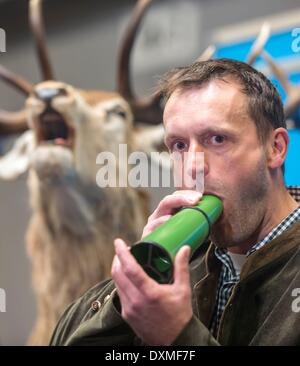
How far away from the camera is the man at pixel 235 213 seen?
0.70 metres

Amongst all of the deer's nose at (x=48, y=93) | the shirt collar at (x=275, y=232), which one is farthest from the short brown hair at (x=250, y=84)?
the deer's nose at (x=48, y=93)

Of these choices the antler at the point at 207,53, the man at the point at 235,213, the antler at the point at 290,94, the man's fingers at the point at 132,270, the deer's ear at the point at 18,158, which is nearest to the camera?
the man's fingers at the point at 132,270

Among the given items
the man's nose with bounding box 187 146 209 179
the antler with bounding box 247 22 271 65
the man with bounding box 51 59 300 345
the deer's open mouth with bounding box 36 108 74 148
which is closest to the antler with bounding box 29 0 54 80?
the deer's open mouth with bounding box 36 108 74 148

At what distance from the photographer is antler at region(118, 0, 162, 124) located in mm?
1354

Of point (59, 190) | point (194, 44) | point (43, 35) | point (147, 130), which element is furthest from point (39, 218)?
point (194, 44)

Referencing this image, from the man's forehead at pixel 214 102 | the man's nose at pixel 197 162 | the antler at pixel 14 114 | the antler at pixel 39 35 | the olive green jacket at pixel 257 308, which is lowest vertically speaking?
the olive green jacket at pixel 257 308

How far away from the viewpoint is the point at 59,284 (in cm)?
143

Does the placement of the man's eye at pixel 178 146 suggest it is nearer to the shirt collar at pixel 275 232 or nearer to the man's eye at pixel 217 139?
the man's eye at pixel 217 139

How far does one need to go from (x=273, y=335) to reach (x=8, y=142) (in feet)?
3.34

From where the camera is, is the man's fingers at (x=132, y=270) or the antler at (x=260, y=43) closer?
the man's fingers at (x=132, y=270)

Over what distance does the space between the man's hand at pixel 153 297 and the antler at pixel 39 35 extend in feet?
3.14

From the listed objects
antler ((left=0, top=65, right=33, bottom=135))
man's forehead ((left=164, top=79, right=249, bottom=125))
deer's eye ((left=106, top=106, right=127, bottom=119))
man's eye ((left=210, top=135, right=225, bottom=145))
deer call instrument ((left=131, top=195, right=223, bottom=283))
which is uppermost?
antler ((left=0, top=65, right=33, bottom=135))

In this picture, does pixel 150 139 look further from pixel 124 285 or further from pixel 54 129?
pixel 124 285

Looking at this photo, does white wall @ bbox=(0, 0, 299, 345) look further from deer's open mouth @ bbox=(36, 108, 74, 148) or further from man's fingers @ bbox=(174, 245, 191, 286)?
man's fingers @ bbox=(174, 245, 191, 286)
